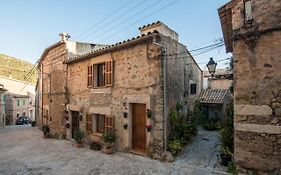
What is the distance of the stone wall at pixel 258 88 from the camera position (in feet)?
20.8

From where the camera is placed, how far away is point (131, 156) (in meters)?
9.76

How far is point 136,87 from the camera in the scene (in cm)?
1000

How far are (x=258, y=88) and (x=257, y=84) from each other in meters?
0.12

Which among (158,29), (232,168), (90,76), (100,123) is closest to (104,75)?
(90,76)

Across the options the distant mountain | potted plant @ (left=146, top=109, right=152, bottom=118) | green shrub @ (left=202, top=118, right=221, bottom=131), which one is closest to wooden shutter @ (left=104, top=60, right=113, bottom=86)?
potted plant @ (left=146, top=109, right=152, bottom=118)

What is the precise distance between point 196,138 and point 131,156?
13.9ft

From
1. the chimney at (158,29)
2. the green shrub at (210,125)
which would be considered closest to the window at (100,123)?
the chimney at (158,29)

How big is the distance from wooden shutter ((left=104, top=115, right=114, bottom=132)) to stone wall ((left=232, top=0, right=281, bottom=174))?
240 inches

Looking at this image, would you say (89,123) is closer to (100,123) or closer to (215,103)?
(100,123)

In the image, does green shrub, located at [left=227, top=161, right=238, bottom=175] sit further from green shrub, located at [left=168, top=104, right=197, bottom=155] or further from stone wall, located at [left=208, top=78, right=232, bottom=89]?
stone wall, located at [left=208, top=78, right=232, bottom=89]

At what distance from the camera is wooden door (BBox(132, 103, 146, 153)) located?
394 inches

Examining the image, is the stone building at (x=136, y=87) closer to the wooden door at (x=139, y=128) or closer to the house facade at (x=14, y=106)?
the wooden door at (x=139, y=128)

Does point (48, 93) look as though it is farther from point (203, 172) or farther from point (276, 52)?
point (276, 52)

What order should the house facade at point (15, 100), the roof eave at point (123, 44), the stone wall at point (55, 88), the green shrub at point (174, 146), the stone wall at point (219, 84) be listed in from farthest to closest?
the house facade at point (15, 100) → the stone wall at point (219, 84) → the stone wall at point (55, 88) → the roof eave at point (123, 44) → the green shrub at point (174, 146)
